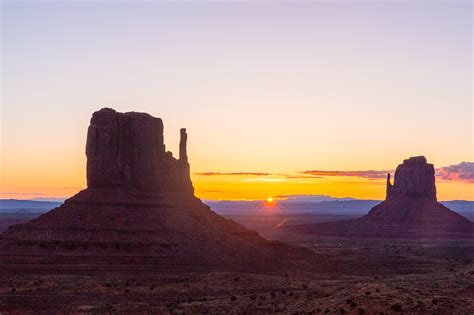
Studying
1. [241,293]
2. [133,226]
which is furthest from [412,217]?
[241,293]

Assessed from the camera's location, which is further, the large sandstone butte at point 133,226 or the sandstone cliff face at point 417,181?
the sandstone cliff face at point 417,181

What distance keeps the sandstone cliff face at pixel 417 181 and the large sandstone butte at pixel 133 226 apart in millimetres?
97727

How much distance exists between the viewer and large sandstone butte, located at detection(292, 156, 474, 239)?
569 feet

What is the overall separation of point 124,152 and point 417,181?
117690 millimetres

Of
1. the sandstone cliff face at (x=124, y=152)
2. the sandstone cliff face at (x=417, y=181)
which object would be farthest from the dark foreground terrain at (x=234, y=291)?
the sandstone cliff face at (x=417, y=181)

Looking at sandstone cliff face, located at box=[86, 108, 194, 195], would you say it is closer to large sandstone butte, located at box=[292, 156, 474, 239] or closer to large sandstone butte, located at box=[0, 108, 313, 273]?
large sandstone butte, located at box=[0, 108, 313, 273]

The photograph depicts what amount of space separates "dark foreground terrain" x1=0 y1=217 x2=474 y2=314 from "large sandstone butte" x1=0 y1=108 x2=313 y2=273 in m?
1.86

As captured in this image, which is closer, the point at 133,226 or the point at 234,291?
the point at 234,291

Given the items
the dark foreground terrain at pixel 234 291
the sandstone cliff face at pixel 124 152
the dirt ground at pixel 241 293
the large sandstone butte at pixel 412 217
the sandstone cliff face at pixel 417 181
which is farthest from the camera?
the sandstone cliff face at pixel 417 181

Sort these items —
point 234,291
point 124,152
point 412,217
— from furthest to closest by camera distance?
point 412,217
point 124,152
point 234,291

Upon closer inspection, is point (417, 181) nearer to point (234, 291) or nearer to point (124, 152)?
point (124, 152)

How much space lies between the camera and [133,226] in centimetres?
8856

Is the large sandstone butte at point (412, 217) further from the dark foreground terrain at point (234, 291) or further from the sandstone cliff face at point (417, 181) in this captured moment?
the dark foreground terrain at point (234, 291)

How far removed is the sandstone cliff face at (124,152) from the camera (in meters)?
96.4
